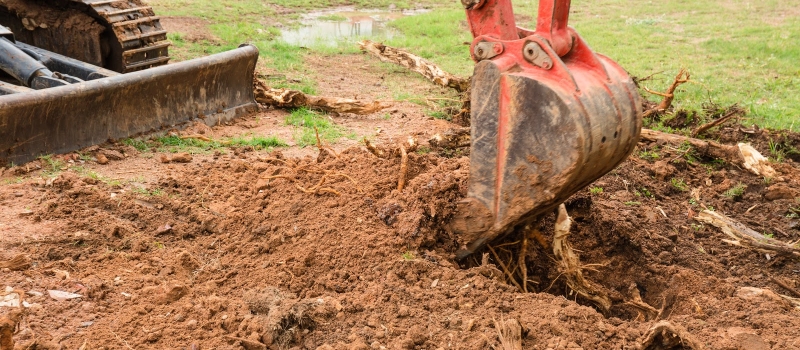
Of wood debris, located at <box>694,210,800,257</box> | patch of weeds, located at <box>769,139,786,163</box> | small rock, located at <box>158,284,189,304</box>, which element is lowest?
patch of weeds, located at <box>769,139,786,163</box>

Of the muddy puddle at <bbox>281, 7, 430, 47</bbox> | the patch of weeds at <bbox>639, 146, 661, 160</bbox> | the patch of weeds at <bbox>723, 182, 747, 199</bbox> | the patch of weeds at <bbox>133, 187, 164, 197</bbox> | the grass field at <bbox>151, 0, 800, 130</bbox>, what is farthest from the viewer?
the muddy puddle at <bbox>281, 7, 430, 47</bbox>

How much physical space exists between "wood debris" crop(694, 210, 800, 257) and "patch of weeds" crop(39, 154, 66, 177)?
4.48m

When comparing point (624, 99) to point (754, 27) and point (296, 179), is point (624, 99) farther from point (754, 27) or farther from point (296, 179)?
point (754, 27)

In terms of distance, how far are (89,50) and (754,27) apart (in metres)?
10.2

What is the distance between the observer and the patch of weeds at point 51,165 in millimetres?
5637

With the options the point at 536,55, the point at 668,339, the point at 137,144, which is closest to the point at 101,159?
the point at 137,144

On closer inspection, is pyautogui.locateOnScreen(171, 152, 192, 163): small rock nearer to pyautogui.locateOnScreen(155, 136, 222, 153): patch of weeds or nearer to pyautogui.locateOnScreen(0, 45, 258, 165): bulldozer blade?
pyautogui.locateOnScreen(155, 136, 222, 153): patch of weeds

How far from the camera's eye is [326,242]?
425cm

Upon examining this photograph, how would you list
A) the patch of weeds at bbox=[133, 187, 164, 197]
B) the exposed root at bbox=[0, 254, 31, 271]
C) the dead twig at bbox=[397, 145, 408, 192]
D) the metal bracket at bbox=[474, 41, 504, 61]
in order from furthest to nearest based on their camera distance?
the patch of weeds at bbox=[133, 187, 164, 197]
the dead twig at bbox=[397, 145, 408, 192]
the exposed root at bbox=[0, 254, 31, 271]
the metal bracket at bbox=[474, 41, 504, 61]

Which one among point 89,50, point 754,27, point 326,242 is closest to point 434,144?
point 326,242

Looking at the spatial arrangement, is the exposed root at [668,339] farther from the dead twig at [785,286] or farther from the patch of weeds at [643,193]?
the patch of weeds at [643,193]

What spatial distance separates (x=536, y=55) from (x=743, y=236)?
2195 mm

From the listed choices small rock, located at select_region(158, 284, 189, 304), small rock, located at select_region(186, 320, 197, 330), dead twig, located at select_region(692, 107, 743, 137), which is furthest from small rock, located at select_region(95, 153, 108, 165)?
dead twig, located at select_region(692, 107, 743, 137)

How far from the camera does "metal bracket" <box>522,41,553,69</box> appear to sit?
138 inches
